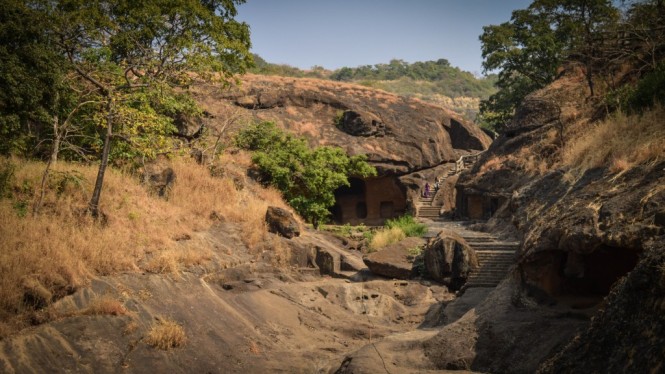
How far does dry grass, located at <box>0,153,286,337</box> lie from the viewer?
897 centimetres

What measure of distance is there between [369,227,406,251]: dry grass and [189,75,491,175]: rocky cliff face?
10.1 m

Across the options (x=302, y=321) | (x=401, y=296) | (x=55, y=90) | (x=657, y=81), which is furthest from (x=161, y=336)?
(x=657, y=81)

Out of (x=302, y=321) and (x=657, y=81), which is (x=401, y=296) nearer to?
(x=302, y=321)

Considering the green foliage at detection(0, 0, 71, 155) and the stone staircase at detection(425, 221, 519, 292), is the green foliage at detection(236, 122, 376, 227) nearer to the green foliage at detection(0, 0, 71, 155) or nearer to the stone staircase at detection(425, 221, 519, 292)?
the stone staircase at detection(425, 221, 519, 292)

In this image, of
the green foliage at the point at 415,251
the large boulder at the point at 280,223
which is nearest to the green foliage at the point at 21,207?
the large boulder at the point at 280,223

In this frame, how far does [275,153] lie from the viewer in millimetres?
23500

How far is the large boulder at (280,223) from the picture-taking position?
16891 mm

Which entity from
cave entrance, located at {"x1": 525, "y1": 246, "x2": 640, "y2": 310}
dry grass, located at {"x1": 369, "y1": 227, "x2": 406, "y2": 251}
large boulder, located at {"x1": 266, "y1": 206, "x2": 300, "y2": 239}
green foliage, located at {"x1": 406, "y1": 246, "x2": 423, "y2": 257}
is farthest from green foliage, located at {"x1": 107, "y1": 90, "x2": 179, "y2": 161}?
cave entrance, located at {"x1": 525, "y1": 246, "x2": 640, "y2": 310}

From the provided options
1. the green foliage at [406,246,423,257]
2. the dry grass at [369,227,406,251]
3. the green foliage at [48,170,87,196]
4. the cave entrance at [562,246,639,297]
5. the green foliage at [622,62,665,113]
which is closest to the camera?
the cave entrance at [562,246,639,297]

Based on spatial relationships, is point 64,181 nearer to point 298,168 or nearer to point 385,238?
point 298,168

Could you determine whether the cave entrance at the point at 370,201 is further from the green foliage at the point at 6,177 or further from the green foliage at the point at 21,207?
the green foliage at the point at 21,207

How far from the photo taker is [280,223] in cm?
1692

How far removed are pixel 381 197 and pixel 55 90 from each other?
24.7 metres

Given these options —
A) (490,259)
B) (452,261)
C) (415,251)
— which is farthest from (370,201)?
(490,259)
